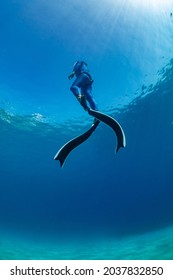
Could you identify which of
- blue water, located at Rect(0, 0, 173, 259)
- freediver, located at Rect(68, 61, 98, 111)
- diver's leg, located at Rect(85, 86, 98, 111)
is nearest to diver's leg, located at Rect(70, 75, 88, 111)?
freediver, located at Rect(68, 61, 98, 111)

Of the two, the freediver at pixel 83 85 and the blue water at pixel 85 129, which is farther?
the blue water at pixel 85 129

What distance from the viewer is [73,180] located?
44.3 meters

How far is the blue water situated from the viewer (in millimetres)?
18375

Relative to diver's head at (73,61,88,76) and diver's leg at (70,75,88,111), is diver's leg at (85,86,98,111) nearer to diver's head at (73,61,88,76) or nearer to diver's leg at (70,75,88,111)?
diver's leg at (70,75,88,111)

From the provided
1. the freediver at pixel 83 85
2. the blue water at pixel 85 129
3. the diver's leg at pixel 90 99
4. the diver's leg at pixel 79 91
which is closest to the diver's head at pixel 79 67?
the freediver at pixel 83 85

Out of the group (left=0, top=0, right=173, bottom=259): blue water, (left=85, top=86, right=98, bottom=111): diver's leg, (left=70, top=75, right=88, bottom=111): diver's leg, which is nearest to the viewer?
(left=70, top=75, right=88, bottom=111): diver's leg

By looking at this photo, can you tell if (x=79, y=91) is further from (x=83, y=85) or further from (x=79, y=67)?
(x=79, y=67)

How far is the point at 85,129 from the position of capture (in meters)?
29.9

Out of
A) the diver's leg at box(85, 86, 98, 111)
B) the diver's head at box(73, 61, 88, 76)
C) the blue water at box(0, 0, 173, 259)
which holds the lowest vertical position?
the diver's leg at box(85, 86, 98, 111)

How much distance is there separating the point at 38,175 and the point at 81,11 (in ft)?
97.2

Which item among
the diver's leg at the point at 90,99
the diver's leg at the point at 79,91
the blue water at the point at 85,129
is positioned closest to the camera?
the diver's leg at the point at 79,91

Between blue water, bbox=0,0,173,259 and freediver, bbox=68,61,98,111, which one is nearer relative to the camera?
freediver, bbox=68,61,98,111

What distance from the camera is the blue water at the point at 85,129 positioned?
1838cm

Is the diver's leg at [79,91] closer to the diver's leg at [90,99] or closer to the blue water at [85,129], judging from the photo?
the diver's leg at [90,99]
